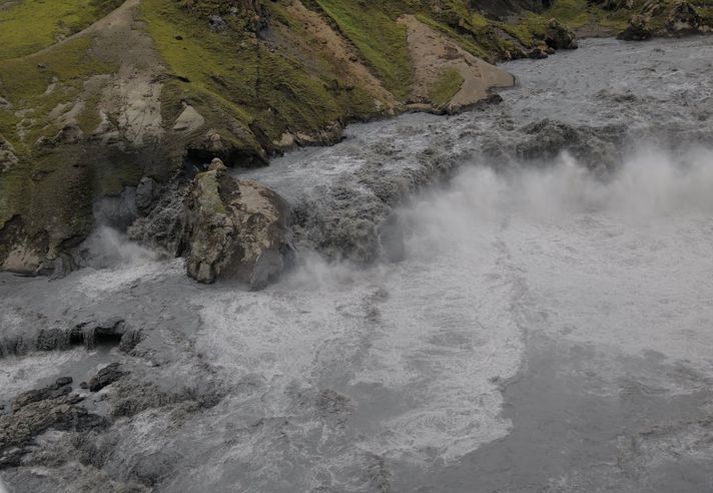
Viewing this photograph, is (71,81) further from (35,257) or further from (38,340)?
(38,340)

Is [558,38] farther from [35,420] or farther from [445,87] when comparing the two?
[35,420]

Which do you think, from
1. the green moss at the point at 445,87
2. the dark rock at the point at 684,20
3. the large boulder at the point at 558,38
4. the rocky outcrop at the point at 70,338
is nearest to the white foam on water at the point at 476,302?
the rocky outcrop at the point at 70,338

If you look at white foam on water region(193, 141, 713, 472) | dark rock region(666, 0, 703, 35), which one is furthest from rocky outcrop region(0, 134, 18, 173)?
dark rock region(666, 0, 703, 35)

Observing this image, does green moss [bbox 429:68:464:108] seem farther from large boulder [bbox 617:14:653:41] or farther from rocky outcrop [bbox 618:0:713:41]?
rocky outcrop [bbox 618:0:713:41]

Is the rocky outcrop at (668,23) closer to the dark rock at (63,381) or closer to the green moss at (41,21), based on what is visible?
the green moss at (41,21)

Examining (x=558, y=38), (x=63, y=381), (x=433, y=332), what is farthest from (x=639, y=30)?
(x=63, y=381)
